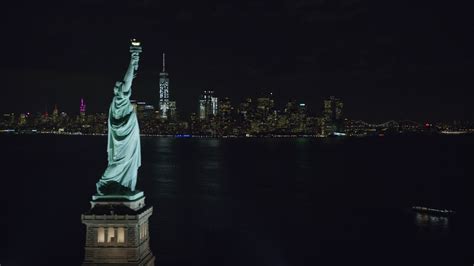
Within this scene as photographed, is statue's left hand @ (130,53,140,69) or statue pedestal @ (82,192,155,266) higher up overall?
statue's left hand @ (130,53,140,69)

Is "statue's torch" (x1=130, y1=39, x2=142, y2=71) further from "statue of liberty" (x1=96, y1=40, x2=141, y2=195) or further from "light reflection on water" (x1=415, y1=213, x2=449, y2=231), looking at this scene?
"light reflection on water" (x1=415, y1=213, x2=449, y2=231)

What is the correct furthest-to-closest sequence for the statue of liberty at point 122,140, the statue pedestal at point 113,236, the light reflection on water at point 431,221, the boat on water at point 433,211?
the boat on water at point 433,211 < the light reflection on water at point 431,221 < the statue of liberty at point 122,140 < the statue pedestal at point 113,236

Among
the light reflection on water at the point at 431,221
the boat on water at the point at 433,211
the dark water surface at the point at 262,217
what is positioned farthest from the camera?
the boat on water at the point at 433,211

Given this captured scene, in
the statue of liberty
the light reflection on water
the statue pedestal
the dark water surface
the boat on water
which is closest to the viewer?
the statue pedestal

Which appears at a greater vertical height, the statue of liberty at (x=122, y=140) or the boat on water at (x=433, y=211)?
the statue of liberty at (x=122, y=140)

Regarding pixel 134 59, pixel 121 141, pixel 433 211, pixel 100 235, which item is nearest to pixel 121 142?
pixel 121 141

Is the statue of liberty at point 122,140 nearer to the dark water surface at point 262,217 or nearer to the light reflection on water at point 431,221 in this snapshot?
the dark water surface at point 262,217

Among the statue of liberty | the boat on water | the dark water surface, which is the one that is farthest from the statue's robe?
the boat on water

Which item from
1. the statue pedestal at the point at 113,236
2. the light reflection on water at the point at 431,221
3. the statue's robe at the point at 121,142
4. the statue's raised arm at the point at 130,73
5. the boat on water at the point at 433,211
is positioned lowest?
the light reflection on water at the point at 431,221

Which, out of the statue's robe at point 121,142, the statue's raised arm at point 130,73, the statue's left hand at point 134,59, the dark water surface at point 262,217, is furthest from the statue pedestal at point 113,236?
the dark water surface at point 262,217
